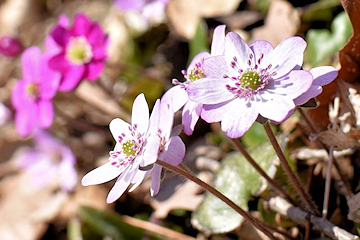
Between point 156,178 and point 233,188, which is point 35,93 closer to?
point 233,188

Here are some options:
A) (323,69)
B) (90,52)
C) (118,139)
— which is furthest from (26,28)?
(323,69)

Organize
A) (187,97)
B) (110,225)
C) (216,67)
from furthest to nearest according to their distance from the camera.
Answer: (110,225), (187,97), (216,67)

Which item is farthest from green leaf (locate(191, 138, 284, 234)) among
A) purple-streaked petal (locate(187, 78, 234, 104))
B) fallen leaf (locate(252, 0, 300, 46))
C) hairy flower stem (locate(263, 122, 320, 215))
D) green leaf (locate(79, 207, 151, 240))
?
fallen leaf (locate(252, 0, 300, 46))

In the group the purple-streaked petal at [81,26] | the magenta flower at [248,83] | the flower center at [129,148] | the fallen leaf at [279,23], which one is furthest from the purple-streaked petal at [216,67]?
the purple-streaked petal at [81,26]

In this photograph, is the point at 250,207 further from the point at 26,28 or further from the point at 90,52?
the point at 26,28

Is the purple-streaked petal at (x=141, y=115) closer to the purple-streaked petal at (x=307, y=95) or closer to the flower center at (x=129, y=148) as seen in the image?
the flower center at (x=129, y=148)

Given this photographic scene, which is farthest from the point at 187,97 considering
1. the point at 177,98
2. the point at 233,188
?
the point at 233,188

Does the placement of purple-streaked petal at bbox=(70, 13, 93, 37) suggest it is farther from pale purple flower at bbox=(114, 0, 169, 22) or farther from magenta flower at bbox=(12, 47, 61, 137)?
pale purple flower at bbox=(114, 0, 169, 22)
